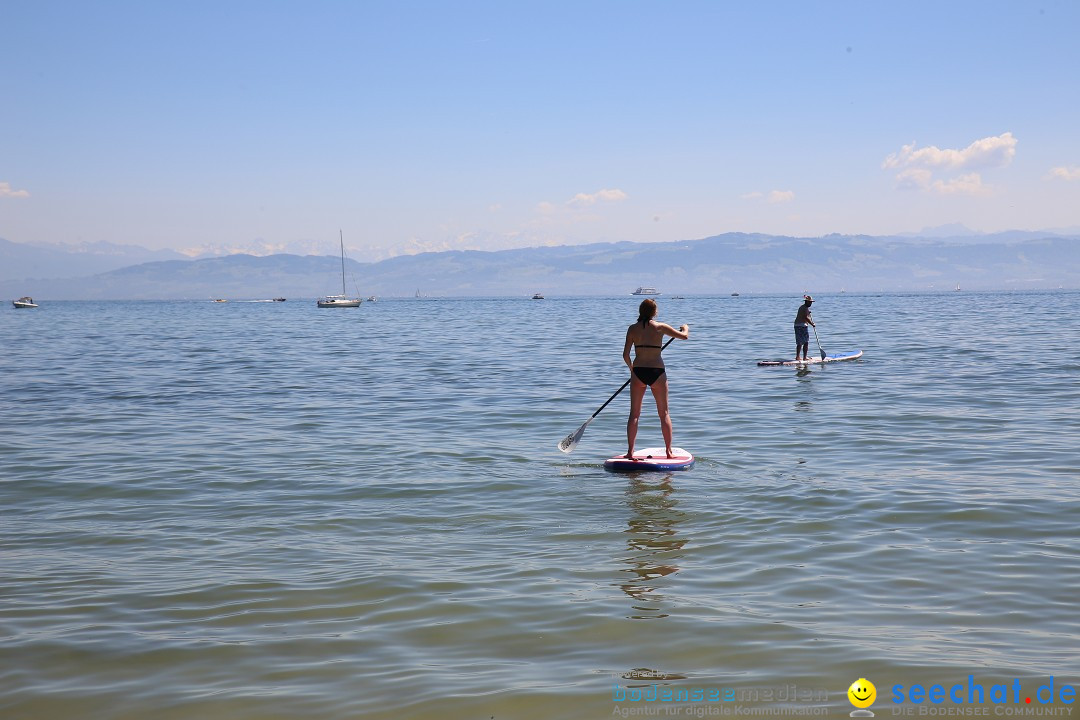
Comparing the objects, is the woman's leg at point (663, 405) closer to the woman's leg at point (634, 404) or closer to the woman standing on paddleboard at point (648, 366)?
the woman standing on paddleboard at point (648, 366)

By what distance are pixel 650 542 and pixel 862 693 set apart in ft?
10.5

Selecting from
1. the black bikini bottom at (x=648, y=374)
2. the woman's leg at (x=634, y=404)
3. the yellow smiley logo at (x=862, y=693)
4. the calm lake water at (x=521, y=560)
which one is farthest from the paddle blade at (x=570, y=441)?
the yellow smiley logo at (x=862, y=693)

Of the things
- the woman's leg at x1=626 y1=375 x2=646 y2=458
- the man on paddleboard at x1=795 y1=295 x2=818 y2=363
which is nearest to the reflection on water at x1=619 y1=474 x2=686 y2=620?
the woman's leg at x1=626 y1=375 x2=646 y2=458

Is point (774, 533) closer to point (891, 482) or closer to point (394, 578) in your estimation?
point (891, 482)

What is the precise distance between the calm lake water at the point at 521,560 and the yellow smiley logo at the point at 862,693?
0.20 ft

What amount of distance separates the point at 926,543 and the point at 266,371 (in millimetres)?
22291

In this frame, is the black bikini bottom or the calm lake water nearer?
the calm lake water

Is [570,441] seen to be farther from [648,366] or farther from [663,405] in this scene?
[648,366]

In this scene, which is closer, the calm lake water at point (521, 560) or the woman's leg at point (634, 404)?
the calm lake water at point (521, 560)

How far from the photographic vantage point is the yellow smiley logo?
16.2ft

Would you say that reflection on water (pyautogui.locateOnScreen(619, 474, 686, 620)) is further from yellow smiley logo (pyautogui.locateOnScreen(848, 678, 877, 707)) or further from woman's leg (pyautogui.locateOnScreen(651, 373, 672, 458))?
yellow smiley logo (pyautogui.locateOnScreen(848, 678, 877, 707))

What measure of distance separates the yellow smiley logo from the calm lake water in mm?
62

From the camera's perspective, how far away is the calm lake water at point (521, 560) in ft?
17.4

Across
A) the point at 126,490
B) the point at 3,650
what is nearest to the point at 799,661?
the point at 3,650
